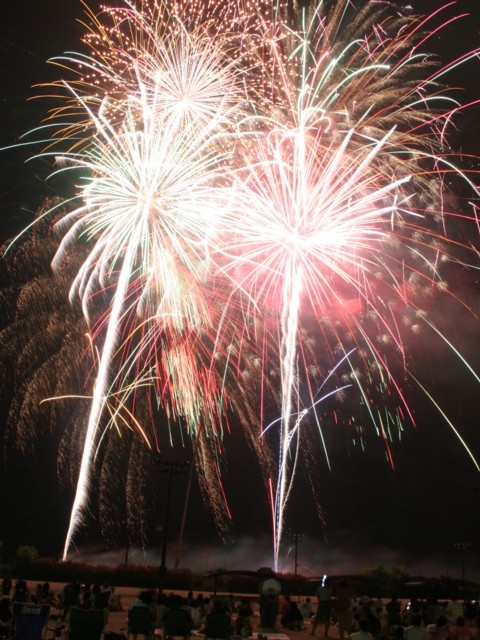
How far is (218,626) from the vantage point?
9266mm

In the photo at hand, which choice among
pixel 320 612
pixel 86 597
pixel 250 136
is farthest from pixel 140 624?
pixel 250 136

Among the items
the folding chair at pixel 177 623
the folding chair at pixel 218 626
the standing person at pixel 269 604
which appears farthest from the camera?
the standing person at pixel 269 604

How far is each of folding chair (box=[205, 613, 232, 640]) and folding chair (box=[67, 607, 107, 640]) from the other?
150cm

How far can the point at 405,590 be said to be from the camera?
34719mm

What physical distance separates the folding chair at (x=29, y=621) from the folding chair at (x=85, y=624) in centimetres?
34

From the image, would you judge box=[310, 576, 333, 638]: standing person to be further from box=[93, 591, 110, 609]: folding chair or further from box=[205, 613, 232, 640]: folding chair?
box=[93, 591, 110, 609]: folding chair

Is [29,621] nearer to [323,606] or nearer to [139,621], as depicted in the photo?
[139,621]

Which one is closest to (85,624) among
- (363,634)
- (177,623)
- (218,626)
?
(177,623)

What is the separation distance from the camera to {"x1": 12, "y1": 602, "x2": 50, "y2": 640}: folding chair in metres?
8.31

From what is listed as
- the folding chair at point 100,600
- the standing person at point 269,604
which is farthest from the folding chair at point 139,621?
the standing person at point 269,604

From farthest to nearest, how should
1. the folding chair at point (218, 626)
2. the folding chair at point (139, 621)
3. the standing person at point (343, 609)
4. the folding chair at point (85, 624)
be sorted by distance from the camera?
the standing person at point (343, 609) < the folding chair at point (139, 621) < the folding chair at point (218, 626) < the folding chair at point (85, 624)

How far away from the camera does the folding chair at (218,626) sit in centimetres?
923

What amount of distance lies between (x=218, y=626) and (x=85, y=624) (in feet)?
5.99

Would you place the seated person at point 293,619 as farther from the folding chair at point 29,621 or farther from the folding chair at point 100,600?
the folding chair at point 29,621
